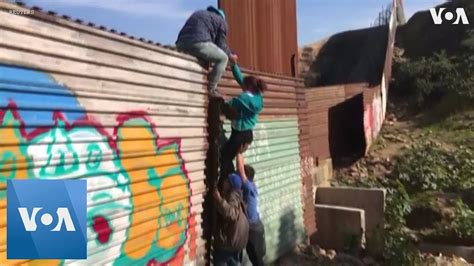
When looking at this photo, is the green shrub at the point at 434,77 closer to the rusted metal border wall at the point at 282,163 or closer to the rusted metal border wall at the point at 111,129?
the rusted metal border wall at the point at 282,163

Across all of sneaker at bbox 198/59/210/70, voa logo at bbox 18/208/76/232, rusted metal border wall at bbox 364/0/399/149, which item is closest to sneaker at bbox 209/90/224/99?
sneaker at bbox 198/59/210/70

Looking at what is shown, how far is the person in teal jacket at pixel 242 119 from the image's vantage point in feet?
20.7

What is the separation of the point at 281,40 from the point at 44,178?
6.03 m

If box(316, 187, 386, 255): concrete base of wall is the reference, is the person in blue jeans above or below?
above

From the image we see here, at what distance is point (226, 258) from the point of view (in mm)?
6012

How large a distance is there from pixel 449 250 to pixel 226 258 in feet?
18.7

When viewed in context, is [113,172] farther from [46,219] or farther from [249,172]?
[249,172]

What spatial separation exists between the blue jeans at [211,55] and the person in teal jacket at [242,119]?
30 cm

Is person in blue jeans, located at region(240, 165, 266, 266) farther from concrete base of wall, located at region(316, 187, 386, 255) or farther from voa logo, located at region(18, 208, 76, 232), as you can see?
concrete base of wall, located at region(316, 187, 386, 255)

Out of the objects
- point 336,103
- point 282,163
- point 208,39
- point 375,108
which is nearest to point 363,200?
point 282,163

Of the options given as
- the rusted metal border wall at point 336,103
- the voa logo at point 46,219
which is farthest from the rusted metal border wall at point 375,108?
the voa logo at point 46,219

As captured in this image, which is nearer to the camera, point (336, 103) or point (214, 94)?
point (214, 94)

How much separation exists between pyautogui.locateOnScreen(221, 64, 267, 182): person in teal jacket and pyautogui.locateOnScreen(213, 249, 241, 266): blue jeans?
0.88 metres

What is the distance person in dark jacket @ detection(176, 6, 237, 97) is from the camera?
19.8 feet
